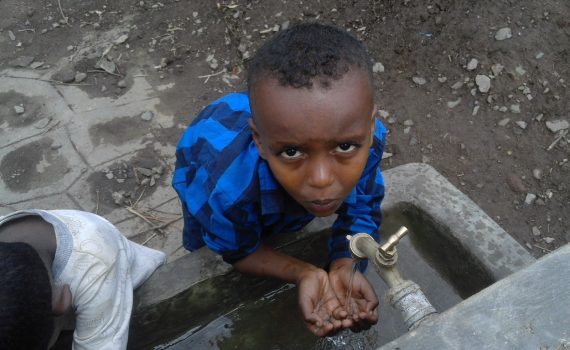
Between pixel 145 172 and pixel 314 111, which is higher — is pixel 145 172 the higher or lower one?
the lower one

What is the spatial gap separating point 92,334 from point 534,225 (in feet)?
6.89

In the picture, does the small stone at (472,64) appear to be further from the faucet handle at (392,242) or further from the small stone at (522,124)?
the faucet handle at (392,242)

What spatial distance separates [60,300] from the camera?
135cm

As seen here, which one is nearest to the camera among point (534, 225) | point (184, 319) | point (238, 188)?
point (238, 188)

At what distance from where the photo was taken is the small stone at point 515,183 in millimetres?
2635

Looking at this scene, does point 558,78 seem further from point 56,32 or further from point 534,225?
point 56,32

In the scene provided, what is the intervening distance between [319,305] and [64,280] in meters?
0.71

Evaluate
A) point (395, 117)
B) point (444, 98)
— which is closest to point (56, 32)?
point (395, 117)

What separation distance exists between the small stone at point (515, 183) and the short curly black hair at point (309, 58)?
173cm

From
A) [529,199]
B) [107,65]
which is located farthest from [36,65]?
[529,199]

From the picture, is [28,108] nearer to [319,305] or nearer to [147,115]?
[147,115]

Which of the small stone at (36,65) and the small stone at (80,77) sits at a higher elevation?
the small stone at (80,77)

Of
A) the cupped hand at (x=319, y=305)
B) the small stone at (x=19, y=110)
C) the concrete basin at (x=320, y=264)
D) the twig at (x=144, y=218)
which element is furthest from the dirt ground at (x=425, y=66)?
the cupped hand at (x=319, y=305)

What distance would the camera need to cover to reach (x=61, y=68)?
11.4 ft
